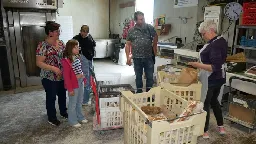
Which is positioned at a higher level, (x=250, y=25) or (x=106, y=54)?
(x=250, y=25)

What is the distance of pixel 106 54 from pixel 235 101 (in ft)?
18.5

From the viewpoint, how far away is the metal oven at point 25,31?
414cm

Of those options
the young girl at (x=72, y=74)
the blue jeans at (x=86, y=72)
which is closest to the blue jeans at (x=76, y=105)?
the young girl at (x=72, y=74)

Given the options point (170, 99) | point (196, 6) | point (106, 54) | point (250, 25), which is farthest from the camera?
point (106, 54)

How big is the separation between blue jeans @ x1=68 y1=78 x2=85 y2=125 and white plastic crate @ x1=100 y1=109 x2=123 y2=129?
0.44 meters

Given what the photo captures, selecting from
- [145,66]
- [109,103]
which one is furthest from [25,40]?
[109,103]

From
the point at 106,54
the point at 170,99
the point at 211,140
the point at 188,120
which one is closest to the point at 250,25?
the point at 211,140

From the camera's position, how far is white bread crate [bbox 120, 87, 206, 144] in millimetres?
1334

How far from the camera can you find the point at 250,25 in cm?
325

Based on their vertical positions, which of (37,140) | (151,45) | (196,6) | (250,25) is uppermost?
(196,6)

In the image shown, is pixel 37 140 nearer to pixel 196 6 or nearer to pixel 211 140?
pixel 211 140

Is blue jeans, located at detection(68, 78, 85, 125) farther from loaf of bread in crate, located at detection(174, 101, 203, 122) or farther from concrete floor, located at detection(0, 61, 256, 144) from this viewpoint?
loaf of bread in crate, located at detection(174, 101, 203, 122)

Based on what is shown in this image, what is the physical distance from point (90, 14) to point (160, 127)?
7447 millimetres

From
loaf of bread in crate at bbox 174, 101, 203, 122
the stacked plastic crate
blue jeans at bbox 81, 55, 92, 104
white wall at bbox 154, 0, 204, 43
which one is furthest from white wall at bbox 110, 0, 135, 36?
loaf of bread in crate at bbox 174, 101, 203, 122
